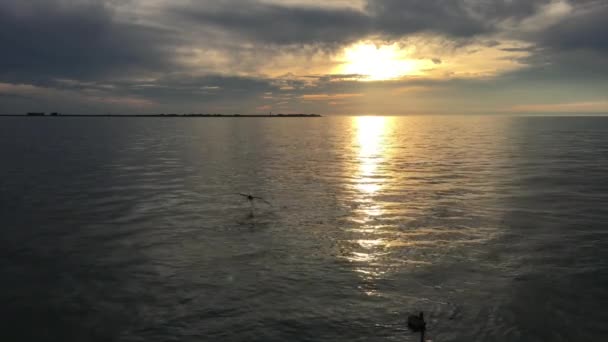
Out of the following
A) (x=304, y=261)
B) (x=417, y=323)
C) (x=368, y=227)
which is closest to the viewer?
(x=417, y=323)

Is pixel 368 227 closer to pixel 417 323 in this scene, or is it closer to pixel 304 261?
pixel 304 261

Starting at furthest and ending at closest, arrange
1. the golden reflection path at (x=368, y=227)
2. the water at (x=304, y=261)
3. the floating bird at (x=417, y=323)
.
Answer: the golden reflection path at (x=368, y=227), the water at (x=304, y=261), the floating bird at (x=417, y=323)

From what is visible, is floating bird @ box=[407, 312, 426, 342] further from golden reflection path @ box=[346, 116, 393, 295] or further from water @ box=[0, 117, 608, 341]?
golden reflection path @ box=[346, 116, 393, 295]

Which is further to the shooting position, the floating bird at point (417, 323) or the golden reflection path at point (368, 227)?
the golden reflection path at point (368, 227)

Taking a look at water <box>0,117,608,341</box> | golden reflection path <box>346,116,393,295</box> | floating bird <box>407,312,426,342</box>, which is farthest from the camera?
golden reflection path <box>346,116,393,295</box>

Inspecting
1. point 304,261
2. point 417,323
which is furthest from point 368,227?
point 417,323

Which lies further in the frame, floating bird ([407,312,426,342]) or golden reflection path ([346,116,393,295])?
golden reflection path ([346,116,393,295])

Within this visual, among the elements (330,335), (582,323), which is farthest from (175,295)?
(582,323)

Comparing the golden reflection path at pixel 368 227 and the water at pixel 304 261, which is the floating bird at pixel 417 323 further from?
the golden reflection path at pixel 368 227

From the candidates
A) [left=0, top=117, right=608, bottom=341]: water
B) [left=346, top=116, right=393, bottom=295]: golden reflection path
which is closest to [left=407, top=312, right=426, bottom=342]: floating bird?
[left=0, top=117, right=608, bottom=341]: water

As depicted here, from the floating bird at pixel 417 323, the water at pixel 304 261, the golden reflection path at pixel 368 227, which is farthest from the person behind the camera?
the golden reflection path at pixel 368 227

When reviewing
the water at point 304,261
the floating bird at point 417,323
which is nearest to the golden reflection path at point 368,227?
the water at point 304,261

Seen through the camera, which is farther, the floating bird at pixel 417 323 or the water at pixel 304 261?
the water at pixel 304 261

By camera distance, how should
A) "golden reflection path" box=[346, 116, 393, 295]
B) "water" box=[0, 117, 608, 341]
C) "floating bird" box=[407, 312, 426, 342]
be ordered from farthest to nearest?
"golden reflection path" box=[346, 116, 393, 295] → "water" box=[0, 117, 608, 341] → "floating bird" box=[407, 312, 426, 342]
